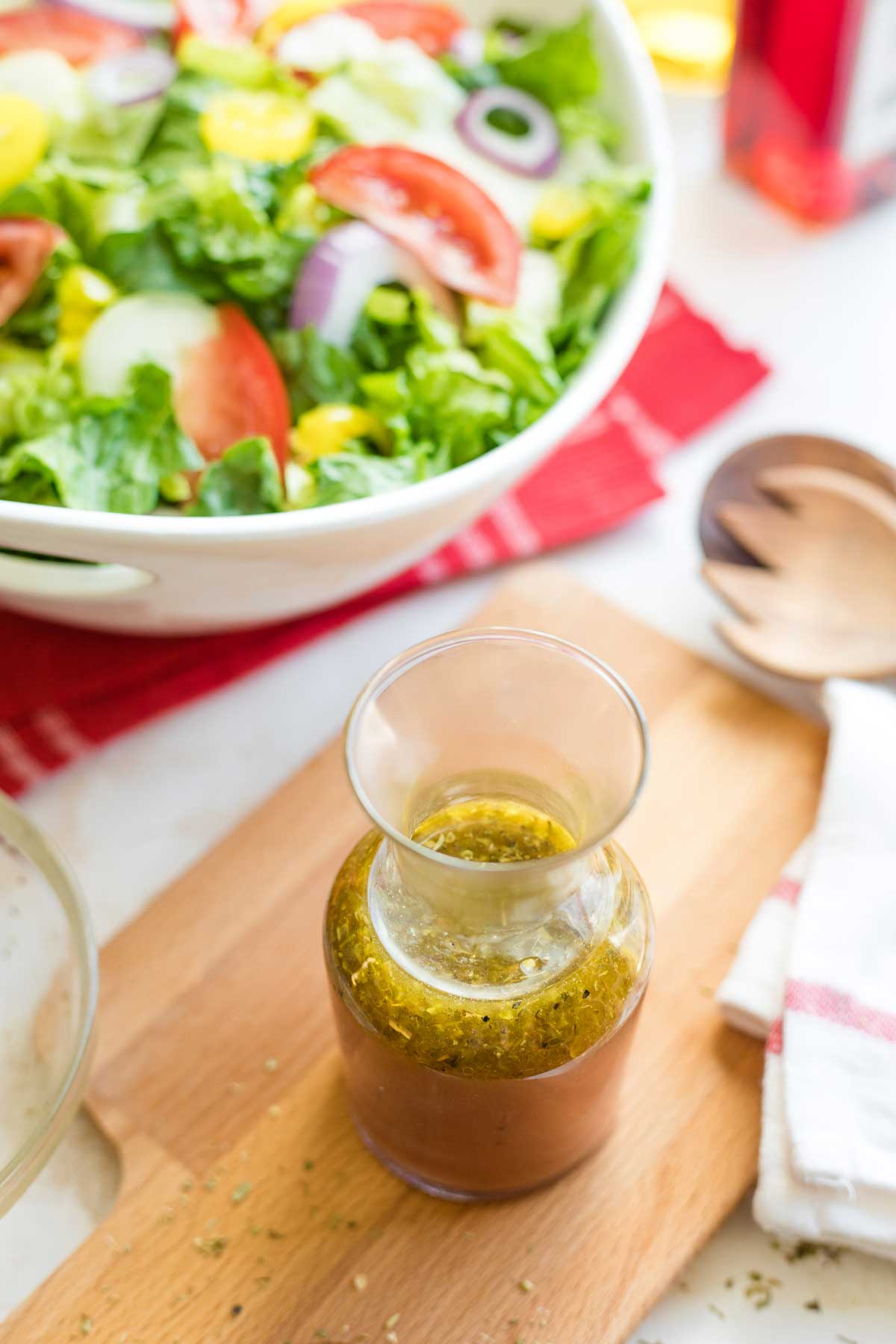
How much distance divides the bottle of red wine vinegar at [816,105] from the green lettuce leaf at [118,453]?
913 mm

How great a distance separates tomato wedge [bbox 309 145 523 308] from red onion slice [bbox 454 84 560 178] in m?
0.12

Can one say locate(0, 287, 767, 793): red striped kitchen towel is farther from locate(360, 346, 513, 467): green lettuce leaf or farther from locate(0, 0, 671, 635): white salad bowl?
locate(360, 346, 513, 467): green lettuce leaf

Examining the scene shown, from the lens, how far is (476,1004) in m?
0.85

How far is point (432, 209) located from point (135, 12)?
1.49ft

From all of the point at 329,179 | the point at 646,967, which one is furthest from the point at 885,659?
the point at 329,179

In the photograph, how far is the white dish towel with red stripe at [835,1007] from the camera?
0.96 meters

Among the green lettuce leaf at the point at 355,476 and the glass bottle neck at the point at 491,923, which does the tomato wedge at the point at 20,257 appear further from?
the glass bottle neck at the point at 491,923

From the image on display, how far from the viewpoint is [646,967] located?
0.92 m

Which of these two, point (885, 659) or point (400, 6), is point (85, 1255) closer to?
point (885, 659)

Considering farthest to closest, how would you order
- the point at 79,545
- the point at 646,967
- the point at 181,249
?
1. the point at 181,249
2. the point at 79,545
3. the point at 646,967

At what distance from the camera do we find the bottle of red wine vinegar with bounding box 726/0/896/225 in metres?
1.58

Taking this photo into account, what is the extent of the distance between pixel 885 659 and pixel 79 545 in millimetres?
714

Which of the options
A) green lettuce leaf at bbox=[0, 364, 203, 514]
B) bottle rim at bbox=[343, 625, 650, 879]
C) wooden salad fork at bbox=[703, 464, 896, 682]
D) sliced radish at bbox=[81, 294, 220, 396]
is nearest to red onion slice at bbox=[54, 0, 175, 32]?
sliced radish at bbox=[81, 294, 220, 396]

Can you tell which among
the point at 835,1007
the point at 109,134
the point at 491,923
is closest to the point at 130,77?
the point at 109,134
